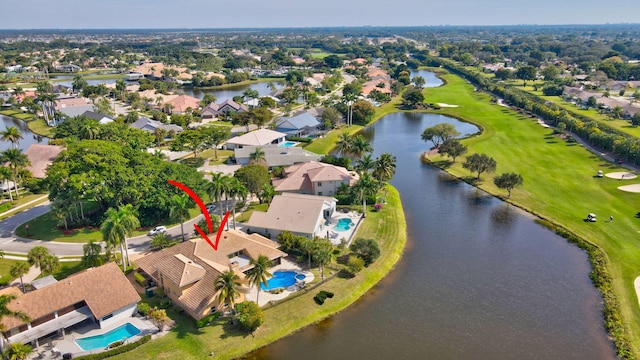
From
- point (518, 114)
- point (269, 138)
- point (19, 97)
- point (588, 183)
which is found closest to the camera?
point (588, 183)

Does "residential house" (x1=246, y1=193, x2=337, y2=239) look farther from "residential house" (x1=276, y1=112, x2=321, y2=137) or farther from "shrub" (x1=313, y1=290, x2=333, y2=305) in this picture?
"residential house" (x1=276, y1=112, x2=321, y2=137)

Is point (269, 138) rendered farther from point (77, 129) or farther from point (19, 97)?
point (19, 97)

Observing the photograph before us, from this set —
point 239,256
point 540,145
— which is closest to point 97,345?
point 239,256

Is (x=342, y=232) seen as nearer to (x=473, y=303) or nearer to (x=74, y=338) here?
(x=473, y=303)

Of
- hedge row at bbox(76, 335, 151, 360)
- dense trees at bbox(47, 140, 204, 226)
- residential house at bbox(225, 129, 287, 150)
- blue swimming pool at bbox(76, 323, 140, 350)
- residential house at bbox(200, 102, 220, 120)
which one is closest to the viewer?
hedge row at bbox(76, 335, 151, 360)

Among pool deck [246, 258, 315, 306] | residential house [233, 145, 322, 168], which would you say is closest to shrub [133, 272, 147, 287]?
pool deck [246, 258, 315, 306]

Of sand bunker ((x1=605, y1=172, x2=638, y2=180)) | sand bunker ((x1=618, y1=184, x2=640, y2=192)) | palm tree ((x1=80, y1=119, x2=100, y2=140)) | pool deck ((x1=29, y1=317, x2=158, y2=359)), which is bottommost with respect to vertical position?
pool deck ((x1=29, y1=317, x2=158, y2=359))
